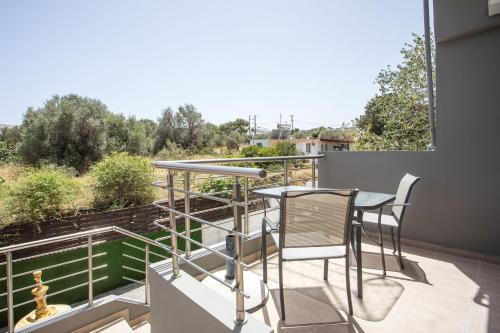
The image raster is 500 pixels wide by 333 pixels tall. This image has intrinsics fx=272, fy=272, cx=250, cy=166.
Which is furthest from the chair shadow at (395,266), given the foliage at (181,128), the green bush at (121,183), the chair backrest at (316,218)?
the foliage at (181,128)

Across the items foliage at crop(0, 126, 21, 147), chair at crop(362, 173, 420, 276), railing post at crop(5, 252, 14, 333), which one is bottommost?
railing post at crop(5, 252, 14, 333)

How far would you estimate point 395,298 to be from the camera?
2016 millimetres

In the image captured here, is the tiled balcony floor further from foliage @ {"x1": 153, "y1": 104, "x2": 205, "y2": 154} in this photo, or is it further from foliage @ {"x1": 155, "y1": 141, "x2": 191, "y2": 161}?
foliage @ {"x1": 153, "y1": 104, "x2": 205, "y2": 154}

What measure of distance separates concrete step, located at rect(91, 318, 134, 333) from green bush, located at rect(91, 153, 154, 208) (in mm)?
7084

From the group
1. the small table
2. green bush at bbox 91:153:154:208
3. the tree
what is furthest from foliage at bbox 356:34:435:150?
the tree

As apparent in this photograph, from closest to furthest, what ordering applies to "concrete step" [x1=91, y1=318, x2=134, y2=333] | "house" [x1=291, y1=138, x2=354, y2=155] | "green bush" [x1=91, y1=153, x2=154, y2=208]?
"concrete step" [x1=91, y1=318, x2=134, y2=333]
"green bush" [x1=91, y1=153, x2=154, y2=208]
"house" [x1=291, y1=138, x2=354, y2=155]

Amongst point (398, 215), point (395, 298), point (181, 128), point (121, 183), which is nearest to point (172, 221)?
point (395, 298)

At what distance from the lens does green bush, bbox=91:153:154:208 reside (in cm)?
928

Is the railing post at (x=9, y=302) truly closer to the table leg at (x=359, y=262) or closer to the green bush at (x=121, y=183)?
the table leg at (x=359, y=262)

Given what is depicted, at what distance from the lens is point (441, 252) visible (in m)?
2.95

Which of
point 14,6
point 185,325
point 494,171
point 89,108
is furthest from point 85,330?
point 89,108

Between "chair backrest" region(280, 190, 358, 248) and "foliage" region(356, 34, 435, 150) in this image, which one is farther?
"foliage" region(356, 34, 435, 150)

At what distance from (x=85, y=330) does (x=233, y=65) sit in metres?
15.6

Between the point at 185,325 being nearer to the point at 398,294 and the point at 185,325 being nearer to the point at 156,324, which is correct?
the point at 156,324
